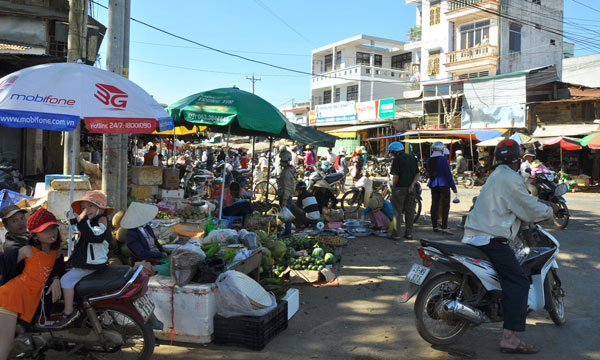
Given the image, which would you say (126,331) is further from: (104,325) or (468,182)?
(468,182)

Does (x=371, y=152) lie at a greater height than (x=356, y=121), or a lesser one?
lesser

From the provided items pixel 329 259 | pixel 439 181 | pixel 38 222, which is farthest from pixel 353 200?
pixel 38 222

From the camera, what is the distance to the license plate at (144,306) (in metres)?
3.54

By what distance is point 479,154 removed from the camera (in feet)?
81.8

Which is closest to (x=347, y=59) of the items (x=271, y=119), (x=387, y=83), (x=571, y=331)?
(x=387, y=83)

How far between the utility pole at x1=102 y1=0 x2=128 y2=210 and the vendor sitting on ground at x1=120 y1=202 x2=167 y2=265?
2.16 metres

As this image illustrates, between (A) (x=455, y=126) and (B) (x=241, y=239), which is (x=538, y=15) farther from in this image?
(B) (x=241, y=239)

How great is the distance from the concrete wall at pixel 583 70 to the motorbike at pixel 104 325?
1269 inches

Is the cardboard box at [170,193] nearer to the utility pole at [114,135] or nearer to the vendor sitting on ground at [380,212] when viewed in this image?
the utility pole at [114,135]

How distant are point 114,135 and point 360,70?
35543mm

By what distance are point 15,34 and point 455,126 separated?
23467 mm

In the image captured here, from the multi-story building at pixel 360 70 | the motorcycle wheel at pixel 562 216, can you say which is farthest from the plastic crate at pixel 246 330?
the multi-story building at pixel 360 70

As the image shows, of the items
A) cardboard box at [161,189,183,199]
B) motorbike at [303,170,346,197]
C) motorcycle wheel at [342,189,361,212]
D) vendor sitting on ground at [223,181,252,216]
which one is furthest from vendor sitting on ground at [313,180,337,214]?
cardboard box at [161,189,183,199]

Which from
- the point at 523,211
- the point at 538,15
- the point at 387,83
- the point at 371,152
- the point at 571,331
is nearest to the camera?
the point at 523,211
